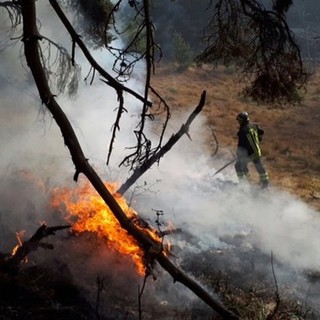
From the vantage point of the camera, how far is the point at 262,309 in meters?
4.56

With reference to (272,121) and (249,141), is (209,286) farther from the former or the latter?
(272,121)

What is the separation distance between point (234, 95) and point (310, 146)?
7.91 metres

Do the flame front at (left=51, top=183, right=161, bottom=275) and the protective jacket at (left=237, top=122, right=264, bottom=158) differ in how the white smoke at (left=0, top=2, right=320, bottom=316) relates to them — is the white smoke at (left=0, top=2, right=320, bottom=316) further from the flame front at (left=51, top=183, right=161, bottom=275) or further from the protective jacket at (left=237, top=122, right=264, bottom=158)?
the protective jacket at (left=237, top=122, right=264, bottom=158)

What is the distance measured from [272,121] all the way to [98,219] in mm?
15550

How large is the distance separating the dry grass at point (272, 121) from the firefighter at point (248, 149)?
746 millimetres

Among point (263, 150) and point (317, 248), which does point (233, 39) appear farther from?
point (263, 150)

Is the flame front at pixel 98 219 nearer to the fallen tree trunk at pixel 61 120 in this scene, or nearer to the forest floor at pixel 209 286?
the forest floor at pixel 209 286

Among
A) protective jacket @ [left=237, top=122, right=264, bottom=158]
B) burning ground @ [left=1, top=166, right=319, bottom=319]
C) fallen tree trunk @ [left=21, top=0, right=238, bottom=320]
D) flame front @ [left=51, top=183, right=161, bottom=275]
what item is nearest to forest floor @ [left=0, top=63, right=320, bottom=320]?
burning ground @ [left=1, top=166, right=319, bottom=319]

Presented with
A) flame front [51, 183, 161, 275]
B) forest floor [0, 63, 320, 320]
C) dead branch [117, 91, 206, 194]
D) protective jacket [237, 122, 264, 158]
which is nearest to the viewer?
dead branch [117, 91, 206, 194]

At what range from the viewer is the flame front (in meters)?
4.78

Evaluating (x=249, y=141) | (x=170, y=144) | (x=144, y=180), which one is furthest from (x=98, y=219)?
(x=249, y=141)

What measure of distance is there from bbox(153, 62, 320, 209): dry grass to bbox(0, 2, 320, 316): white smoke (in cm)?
194

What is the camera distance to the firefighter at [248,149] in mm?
9539

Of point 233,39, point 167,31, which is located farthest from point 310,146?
point 167,31
